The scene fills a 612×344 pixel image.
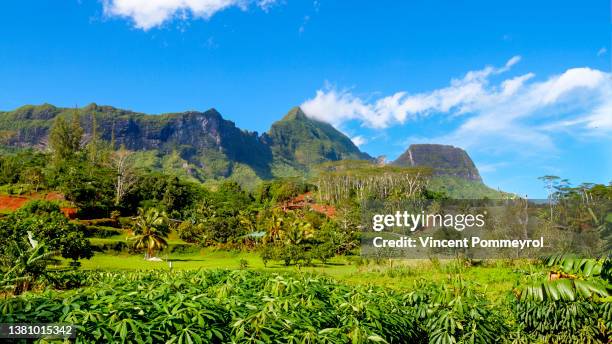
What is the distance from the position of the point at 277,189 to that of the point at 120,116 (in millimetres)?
139442

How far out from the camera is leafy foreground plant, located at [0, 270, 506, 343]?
3871 millimetres

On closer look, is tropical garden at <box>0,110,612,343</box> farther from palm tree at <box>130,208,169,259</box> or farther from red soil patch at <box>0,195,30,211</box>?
red soil patch at <box>0,195,30,211</box>

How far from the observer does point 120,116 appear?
630ft

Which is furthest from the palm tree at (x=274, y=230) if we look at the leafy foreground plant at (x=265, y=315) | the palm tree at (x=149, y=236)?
the leafy foreground plant at (x=265, y=315)

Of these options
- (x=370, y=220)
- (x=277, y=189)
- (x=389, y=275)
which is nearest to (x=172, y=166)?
(x=277, y=189)

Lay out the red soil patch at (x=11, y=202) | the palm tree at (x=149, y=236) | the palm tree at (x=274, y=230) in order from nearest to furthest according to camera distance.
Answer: the palm tree at (x=149, y=236) → the palm tree at (x=274, y=230) → the red soil patch at (x=11, y=202)

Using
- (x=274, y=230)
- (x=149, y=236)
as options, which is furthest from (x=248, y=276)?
(x=274, y=230)

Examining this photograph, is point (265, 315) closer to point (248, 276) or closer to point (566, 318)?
point (248, 276)

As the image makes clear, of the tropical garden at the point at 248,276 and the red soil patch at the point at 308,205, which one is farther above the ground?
the red soil patch at the point at 308,205

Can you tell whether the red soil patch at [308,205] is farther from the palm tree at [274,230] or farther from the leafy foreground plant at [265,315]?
the leafy foreground plant at [265,315]

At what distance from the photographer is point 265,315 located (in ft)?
13.6

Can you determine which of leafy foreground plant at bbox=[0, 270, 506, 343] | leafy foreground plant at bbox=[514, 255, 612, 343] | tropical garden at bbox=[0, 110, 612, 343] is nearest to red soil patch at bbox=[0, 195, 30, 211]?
tropical garden at bbox=[0, 110, 612, 343]

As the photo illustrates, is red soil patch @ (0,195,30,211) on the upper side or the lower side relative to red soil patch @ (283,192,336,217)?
lower

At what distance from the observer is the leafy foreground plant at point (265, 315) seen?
3.87 meters
